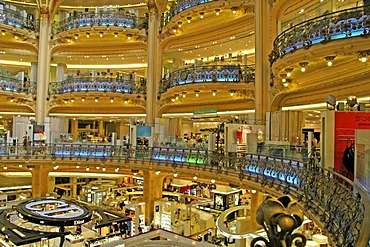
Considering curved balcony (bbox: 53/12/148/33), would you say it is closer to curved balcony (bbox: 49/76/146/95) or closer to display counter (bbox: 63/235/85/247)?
curved balcony (bbox: 49/76/146/95)

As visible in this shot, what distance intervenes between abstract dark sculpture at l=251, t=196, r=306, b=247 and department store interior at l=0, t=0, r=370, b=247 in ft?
0.07

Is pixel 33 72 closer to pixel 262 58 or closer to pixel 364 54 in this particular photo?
pixel 262 58

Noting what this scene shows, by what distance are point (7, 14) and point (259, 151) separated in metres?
20.0

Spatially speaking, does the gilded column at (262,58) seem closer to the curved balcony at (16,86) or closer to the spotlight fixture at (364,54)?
the spotlight fixture at (364,54)

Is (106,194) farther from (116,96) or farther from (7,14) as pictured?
(7,14)

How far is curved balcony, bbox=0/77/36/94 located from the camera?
22.3 meters

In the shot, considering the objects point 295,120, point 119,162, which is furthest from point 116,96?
point 295,120

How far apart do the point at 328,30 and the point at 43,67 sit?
20007 mm

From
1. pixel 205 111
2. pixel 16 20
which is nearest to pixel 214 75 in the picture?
pixel 205 111

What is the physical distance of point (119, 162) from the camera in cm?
1783

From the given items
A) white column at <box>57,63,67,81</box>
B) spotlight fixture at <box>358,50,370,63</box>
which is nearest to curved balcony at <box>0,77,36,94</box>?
white column at <box>57,63,67,81</box>

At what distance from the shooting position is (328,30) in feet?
33.7

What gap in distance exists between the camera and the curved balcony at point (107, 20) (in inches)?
885

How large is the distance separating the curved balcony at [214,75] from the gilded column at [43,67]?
10141mm
